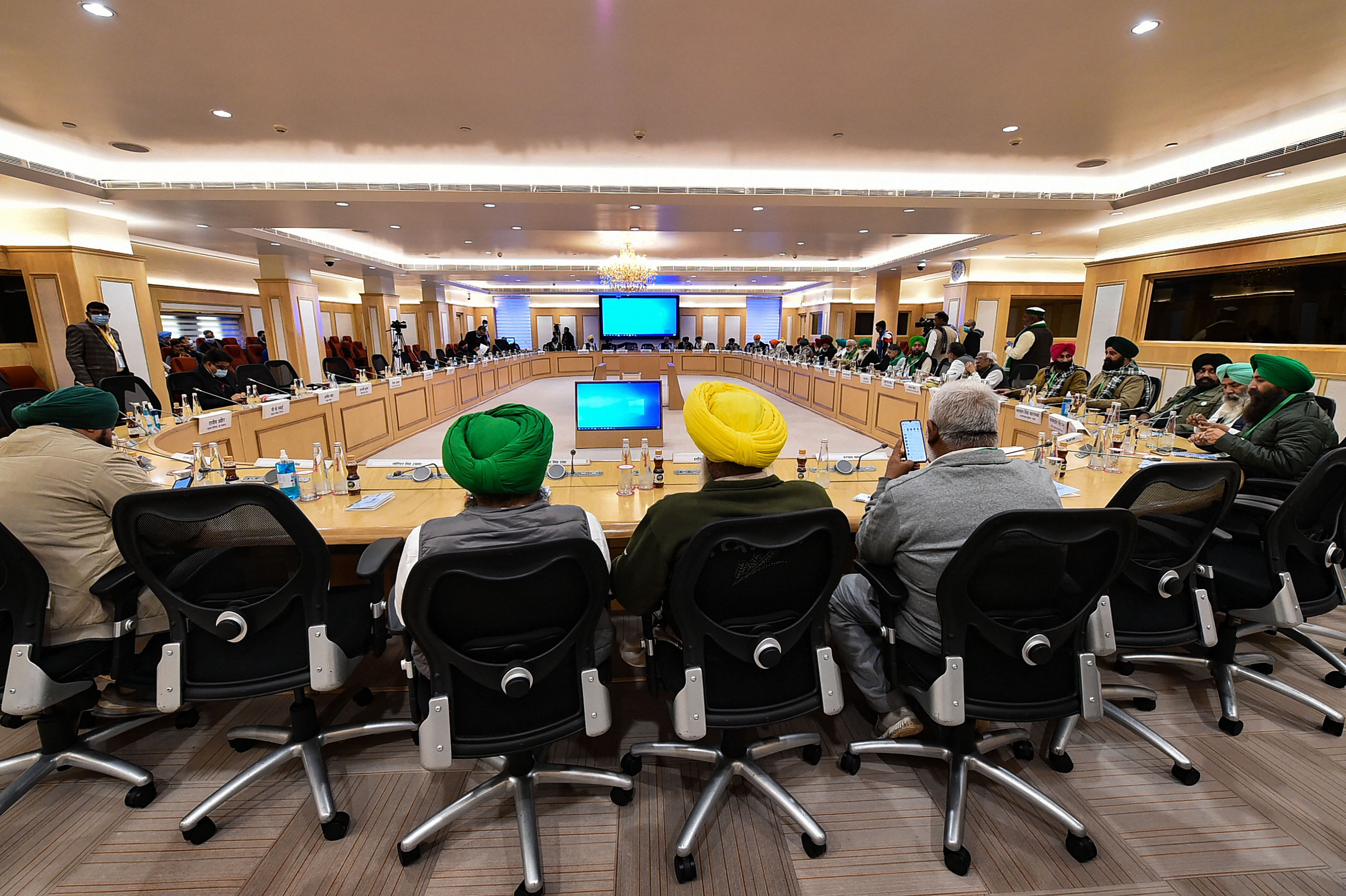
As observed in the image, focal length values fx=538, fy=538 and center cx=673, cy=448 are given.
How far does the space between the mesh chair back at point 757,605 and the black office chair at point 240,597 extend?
86 centimetres

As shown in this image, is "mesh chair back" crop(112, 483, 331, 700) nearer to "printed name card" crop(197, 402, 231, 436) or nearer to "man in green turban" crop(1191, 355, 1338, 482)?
"printed name card" crop(197, 402, 231, 436)

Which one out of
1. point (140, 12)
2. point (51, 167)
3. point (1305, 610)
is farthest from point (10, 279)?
point (1305, 610)

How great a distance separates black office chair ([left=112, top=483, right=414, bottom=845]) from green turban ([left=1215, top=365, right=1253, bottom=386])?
4.63m

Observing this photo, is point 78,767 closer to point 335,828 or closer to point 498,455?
point 335,828

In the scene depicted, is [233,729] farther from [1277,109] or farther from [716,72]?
[1277,109]

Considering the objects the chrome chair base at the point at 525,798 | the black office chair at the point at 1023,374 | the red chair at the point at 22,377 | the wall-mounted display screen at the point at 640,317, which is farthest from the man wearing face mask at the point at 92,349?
the wall-mounted display screen at the point at 640,317

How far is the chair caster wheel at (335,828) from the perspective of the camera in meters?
1.53

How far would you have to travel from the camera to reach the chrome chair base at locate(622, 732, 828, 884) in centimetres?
144

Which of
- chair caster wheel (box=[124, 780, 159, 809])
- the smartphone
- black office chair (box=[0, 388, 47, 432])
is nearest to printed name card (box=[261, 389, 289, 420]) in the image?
black office chair (box=[0, 388, 47, 432])

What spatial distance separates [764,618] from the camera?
1332 mm

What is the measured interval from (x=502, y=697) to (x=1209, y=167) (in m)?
7.46

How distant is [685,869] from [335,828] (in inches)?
39.4

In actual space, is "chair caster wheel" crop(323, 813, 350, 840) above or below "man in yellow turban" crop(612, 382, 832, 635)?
below

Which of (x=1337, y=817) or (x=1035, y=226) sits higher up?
(x=1035, y=226)
